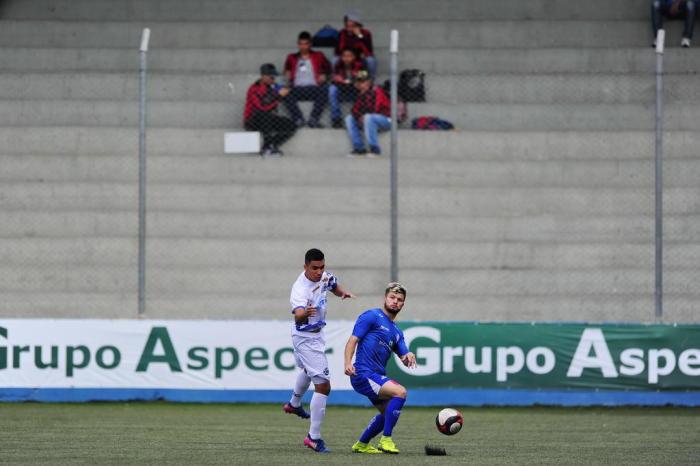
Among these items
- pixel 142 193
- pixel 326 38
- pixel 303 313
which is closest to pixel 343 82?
pixel 326 38

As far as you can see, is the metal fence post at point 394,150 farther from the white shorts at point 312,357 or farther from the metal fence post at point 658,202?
the white shorts at point 312,357

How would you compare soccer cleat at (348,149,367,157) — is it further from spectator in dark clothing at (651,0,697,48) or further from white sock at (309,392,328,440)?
white sock at (309,392,328,440)

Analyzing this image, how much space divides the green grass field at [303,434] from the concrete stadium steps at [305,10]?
9.51m

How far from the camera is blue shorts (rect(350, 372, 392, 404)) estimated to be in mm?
12000

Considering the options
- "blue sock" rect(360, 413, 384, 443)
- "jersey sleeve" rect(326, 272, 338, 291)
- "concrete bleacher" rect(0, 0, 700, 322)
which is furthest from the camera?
"concrete bleacher" rect(0, 0, 700, 322)

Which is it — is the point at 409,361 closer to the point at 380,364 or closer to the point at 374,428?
the point at 380,364

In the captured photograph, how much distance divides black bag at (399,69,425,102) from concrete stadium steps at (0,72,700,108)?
1.80 feet

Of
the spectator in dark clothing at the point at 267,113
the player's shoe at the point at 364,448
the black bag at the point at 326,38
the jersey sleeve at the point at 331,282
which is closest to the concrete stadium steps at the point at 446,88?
the spectator in dark clothing at the point at 267,113

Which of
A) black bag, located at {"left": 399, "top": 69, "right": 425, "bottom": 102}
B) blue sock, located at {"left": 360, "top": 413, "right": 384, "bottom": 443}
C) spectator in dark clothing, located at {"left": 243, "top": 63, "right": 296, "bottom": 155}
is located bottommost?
blue sock, located at {"left": 360, "top": 413, "right": 384, "bottom": 443}

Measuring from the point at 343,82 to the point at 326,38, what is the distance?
299 centimetres

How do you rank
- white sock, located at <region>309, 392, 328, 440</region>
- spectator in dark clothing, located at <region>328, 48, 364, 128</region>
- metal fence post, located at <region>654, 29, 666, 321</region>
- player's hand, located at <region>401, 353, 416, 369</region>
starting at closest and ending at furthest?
1. player's hand, located at <region>401, 353, 416, 369</region>
2. white sock, located at <region>309, 392, 328, 440</region>
3. metal fence post, located at <region>654, 29, 666, 321</region>
4. spectator in dark clothing, located at <region>328, 48, 364, 128</region>

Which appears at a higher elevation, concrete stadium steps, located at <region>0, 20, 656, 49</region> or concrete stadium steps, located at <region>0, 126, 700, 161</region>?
concrete stadium steps, located at <region>0, 20, 656, 49</region>

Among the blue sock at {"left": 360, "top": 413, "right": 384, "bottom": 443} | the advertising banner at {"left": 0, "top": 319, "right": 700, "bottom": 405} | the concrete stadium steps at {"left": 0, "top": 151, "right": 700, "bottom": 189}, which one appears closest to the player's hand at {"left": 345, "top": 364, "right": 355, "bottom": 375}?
the blue sock at {"left": 360, "top": 413, "right": 384, "bottom": 443}

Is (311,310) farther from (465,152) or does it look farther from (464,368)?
(465,152)
